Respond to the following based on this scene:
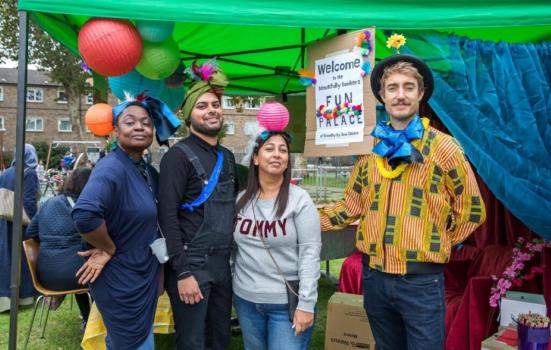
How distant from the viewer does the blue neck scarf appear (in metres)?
2.05

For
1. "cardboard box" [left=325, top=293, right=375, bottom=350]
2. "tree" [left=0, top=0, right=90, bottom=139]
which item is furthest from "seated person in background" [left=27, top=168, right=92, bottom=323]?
"tree" [left=0, top=0, right=90, bottom=139]

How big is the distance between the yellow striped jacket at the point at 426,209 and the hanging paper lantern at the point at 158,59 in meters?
1.54

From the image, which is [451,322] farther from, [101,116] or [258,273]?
[101,116]

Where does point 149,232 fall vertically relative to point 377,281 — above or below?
above

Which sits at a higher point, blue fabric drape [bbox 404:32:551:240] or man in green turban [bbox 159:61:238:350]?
blue fabric drape [bbox 404:32:551:240]

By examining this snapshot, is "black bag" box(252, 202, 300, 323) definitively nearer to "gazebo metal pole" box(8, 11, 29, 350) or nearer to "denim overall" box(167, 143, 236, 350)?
"denim overall" box(167, 143, 236, 350)

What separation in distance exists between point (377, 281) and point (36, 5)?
6.90ft

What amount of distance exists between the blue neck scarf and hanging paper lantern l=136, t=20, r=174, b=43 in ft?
4.37

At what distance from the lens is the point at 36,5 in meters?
2.27

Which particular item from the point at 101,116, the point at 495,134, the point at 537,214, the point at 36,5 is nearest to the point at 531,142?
the point at 495,134

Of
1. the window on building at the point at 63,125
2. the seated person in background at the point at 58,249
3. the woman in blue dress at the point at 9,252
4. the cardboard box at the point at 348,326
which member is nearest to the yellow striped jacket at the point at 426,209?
the cardboard box at the point at 348,326

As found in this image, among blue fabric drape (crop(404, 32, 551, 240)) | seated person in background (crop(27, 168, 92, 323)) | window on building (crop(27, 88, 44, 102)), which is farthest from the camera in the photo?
window on building (crop(27, 88, 44, 102))

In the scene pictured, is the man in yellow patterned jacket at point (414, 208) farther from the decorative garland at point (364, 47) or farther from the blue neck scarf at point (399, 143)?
the decorative garland at point (364, 47)

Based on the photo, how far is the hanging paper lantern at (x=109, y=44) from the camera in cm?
240
